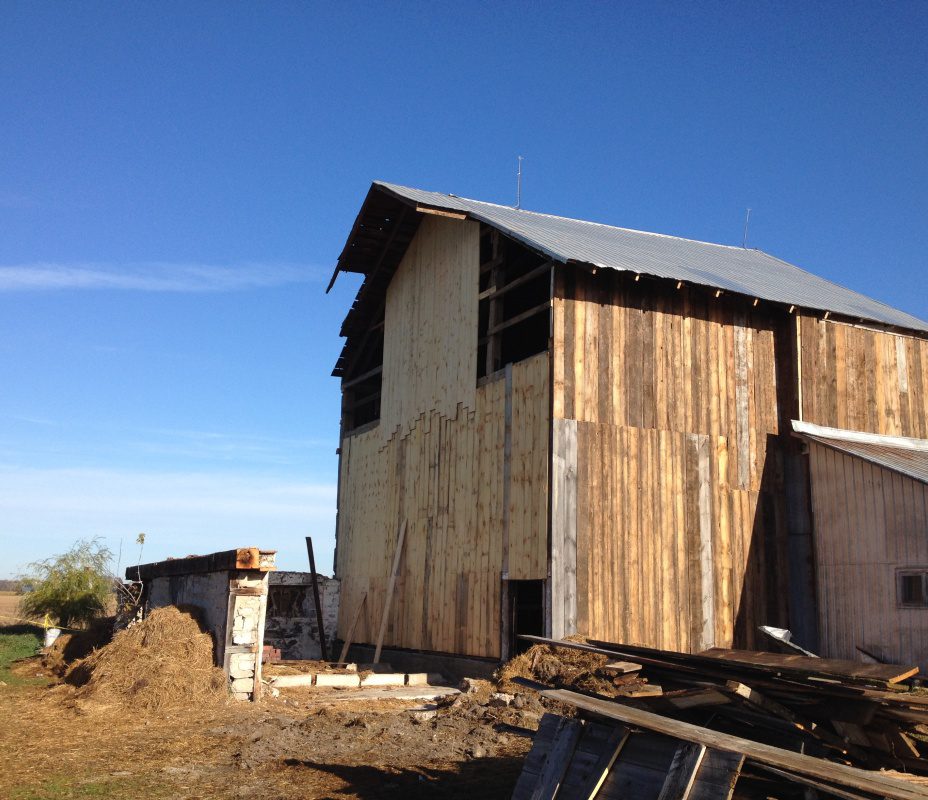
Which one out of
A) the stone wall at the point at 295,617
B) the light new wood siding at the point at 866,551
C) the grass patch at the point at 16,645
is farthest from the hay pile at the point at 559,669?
the stone wall at the point at 295,617

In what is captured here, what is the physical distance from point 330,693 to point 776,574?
8478 mm

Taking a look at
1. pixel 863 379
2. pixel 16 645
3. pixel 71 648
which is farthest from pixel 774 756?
pixel 16 645

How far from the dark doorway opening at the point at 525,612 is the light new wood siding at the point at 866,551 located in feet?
17.2

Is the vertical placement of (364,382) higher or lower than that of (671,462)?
higher

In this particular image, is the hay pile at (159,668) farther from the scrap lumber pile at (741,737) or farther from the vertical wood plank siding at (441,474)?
the scrap lumber pile at (741,737)

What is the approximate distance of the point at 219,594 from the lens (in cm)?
1377

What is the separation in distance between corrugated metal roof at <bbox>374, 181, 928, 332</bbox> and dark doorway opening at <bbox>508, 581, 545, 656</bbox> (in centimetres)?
609

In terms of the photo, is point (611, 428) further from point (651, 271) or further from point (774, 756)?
point (774, 756)

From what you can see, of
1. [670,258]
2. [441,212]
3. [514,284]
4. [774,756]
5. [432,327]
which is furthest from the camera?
[432,327]

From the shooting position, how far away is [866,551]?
1609cm

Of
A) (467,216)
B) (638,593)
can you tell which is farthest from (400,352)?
(638,593)

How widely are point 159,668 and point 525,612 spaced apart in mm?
8845

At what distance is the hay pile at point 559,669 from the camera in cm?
1321

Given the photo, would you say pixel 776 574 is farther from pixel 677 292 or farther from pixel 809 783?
pixel 809 783
